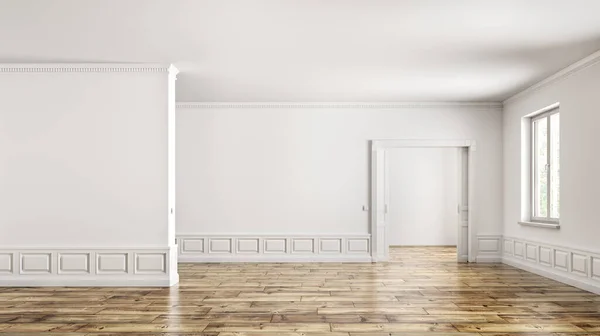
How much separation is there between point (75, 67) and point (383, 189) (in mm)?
5733

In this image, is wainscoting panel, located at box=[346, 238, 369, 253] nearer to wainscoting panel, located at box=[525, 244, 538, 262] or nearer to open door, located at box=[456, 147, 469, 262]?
open door, located at box=[456, 147, 469, 262]

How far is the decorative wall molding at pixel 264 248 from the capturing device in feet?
35.8

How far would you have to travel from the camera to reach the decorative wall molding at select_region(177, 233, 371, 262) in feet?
35.8

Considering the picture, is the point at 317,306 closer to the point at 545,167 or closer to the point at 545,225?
the point at 545,225

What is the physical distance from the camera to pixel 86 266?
311 inches

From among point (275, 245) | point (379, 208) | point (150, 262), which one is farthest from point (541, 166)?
point (150, 262)

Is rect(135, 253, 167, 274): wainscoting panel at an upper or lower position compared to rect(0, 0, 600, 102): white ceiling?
lower

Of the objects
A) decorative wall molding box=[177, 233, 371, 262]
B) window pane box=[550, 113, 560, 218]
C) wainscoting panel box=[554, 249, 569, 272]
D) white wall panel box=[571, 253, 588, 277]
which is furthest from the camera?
decorative wall molding box=[177, 233, 371, 262]

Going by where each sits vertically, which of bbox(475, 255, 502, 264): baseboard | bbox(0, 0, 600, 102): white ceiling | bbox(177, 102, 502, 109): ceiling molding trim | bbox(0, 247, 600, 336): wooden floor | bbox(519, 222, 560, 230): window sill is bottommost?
bbox(475, 255, 502, 264): baseboard

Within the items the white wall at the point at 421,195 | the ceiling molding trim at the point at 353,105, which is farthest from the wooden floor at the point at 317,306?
the white wall at the point at 421,195

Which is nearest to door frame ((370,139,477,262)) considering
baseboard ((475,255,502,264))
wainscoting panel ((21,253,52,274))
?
baseboard ((475,255,502,264))

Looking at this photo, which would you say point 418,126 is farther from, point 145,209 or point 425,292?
point 145,209

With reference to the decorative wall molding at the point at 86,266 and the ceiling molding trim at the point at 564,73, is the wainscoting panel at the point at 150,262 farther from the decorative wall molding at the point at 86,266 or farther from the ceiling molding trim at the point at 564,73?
the ceiling molding trim at the point at 564,73

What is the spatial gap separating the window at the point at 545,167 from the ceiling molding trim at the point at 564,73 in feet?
1.40
